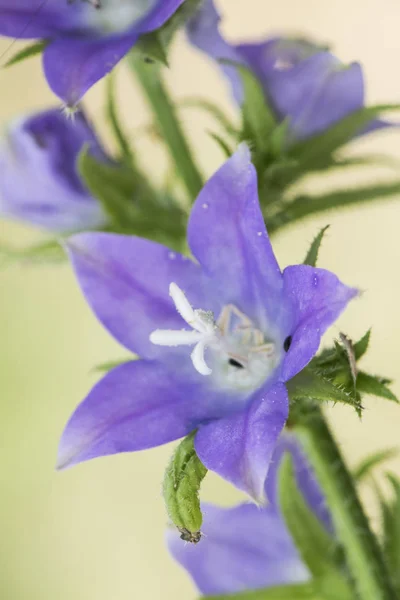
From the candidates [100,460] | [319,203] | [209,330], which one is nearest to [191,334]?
[209,330]

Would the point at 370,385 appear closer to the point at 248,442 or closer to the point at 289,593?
the point at 248,442

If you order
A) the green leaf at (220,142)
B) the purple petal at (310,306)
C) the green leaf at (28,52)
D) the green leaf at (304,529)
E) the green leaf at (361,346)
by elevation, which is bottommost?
the green leaf at (304,529)

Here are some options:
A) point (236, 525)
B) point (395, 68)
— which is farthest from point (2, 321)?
point (236, 525)

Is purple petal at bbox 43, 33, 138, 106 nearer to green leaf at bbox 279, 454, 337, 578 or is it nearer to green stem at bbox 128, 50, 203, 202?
green stem at bbox 128, 50, 203, 202

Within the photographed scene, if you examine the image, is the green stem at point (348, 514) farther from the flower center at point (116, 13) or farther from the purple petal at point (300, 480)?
the flower center at point (116, 13)

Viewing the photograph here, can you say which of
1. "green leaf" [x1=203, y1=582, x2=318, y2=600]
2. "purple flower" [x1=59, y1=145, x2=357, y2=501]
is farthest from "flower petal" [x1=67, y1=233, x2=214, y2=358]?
"green leaf" [x1=203, y1=582, x2=318, y2=600]

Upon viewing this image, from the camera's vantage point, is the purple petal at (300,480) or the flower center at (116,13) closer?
the flower center at (116,13)

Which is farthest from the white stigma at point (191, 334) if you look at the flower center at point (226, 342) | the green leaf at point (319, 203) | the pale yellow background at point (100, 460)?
the pale yellow background at point (100, 460)
